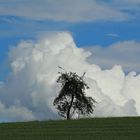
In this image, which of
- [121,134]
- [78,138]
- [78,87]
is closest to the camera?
[78,138]

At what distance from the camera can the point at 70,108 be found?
81188 millimetres

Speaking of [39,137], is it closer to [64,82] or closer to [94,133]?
[94,133]

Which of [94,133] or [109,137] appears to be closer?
[109,137]

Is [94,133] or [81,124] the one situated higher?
[81,124]

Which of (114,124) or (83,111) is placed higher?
(83,111)

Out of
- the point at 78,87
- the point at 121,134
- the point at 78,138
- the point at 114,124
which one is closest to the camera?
the point at 78,138

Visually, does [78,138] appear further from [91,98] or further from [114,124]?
[91,98]

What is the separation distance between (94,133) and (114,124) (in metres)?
7.74

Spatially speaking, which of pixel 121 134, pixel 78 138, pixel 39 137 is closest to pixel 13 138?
pixel 39 137

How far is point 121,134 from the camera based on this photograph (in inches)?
1310

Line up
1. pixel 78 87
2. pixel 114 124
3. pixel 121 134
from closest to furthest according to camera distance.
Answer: pixel 121 134 → pixel 114 124 → pixel 78 87

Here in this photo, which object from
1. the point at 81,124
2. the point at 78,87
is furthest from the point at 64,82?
the point at 81,124

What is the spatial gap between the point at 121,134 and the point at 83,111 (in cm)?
4934

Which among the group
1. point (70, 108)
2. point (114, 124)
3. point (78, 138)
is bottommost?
point (78, 138)
